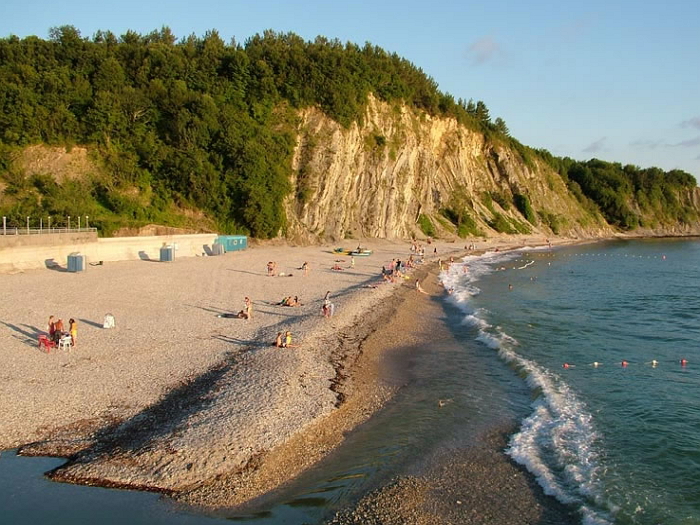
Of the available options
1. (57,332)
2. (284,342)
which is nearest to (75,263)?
(57,332)

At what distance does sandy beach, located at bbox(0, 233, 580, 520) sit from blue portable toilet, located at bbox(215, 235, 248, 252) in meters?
16.4

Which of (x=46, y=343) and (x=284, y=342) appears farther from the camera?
(x=284, y=342)

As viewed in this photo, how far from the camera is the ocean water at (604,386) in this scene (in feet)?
34.8

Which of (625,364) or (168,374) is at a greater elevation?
(168,374)

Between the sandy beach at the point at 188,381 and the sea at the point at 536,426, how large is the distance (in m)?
0.57

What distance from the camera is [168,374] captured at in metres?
15.1

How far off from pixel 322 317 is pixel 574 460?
1318 cm

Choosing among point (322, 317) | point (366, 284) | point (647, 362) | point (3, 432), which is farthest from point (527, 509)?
point (366, 284)

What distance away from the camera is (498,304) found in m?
30.8

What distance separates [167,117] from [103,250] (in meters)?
22.0

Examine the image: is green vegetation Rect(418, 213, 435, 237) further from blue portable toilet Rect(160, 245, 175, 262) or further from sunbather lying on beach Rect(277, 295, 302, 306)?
sunbather lying on beach Rect(277, 295, 302, 306)

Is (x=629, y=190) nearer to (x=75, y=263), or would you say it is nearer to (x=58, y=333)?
(x=75, y=263)

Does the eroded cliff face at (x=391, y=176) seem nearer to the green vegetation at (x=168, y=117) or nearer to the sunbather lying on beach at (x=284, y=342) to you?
the green vegetation at (x=168, y=117)

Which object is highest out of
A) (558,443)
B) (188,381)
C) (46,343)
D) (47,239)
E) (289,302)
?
(47,239)
